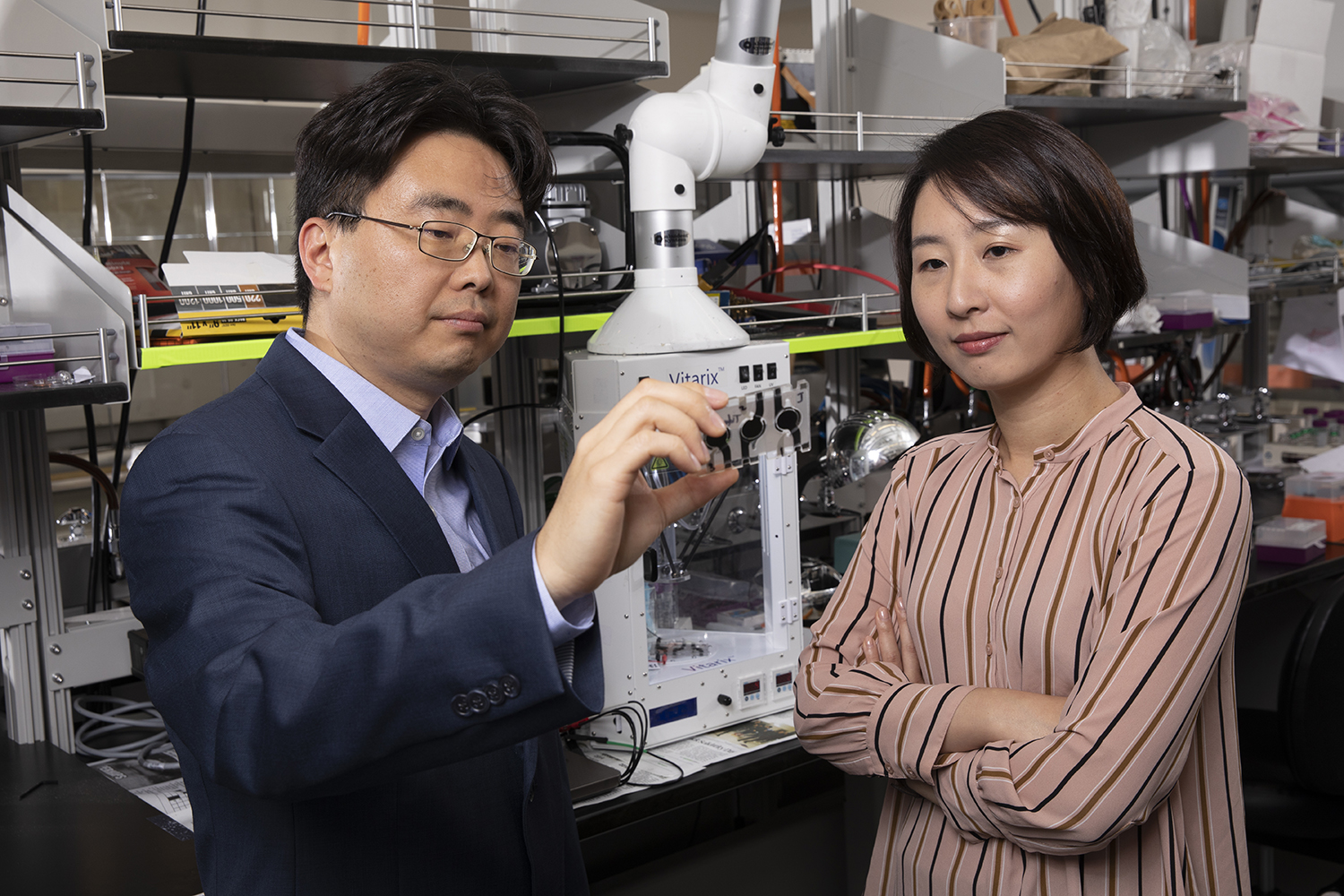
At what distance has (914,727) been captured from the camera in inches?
46.6

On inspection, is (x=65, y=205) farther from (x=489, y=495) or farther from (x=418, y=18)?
(x=489, y=495)

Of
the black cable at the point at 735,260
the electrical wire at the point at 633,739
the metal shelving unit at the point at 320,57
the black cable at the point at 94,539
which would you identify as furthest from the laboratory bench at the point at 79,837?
the black cable at the point at 735,260

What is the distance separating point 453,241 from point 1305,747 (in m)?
1.84

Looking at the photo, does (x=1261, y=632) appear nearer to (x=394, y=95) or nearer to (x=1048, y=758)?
(x=1048, y=758)

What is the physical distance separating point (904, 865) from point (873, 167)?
1.40 meters

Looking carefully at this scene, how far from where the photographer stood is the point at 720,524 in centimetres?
181

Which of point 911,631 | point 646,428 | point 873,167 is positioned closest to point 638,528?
point 646,428

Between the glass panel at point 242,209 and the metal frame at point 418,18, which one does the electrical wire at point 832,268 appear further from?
the glass panel at point 242,209

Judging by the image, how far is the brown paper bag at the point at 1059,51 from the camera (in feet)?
7.57

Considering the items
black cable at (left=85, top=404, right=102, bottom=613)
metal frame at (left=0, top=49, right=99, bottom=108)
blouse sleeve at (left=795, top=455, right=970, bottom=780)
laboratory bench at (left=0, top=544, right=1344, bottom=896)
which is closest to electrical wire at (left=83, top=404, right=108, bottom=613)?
black cable at (left=85, top=404, right=102, bottom=613)

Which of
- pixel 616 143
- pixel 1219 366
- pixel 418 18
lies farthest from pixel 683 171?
pixel 1219 366

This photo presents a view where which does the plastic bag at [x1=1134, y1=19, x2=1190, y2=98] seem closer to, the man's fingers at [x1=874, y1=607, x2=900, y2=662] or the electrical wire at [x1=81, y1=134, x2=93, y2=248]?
the man's fingers at [x1=874, y1=607, x2=900, y2=662]

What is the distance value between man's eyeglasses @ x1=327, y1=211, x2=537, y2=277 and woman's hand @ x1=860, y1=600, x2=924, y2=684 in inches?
25.1

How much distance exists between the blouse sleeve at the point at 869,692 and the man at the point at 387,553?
0.33 metres
